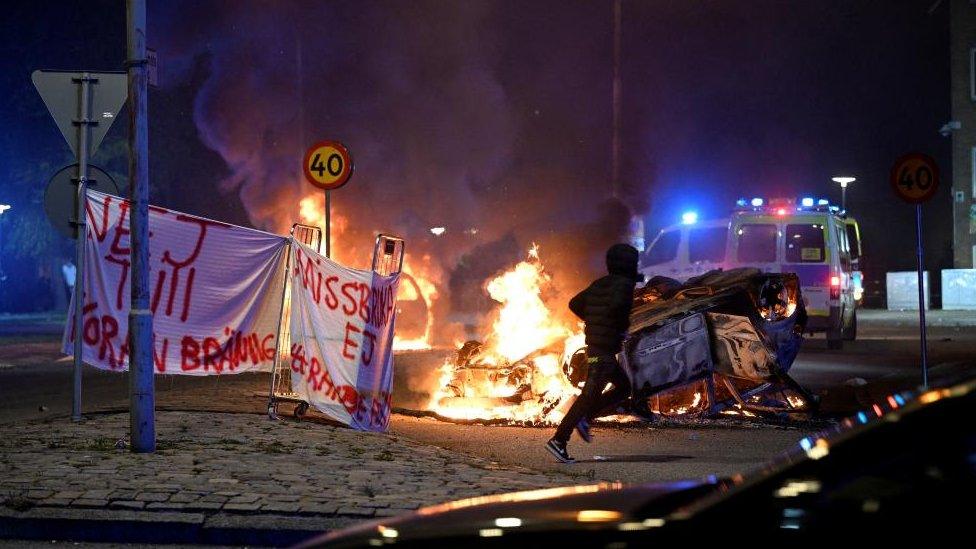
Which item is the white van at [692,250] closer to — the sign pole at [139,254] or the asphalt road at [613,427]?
the asphalt road at [613,427]

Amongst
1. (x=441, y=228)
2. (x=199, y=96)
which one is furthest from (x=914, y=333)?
(x=199, y=96)

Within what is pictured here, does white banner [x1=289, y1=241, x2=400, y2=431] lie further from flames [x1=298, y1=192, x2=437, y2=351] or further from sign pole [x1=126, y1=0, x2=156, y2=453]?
flames [x1=298, y1=192, x2=437, y2=351]

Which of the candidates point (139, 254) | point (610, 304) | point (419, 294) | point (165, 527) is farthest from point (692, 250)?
point (165, 527)

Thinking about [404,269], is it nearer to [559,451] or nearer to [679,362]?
[679,362]

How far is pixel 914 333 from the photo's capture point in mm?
24859

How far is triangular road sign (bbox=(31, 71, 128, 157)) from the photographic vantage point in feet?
30.6

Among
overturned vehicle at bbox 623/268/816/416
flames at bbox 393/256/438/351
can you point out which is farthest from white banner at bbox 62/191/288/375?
flames at bbox 393/256/438/351

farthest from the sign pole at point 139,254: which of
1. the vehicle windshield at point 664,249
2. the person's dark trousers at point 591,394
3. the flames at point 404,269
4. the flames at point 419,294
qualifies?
the flames at point 404,269

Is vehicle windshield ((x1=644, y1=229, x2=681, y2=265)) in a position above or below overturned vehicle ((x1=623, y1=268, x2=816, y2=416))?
above

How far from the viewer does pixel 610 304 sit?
28.2 ft

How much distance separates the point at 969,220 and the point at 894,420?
142 feet

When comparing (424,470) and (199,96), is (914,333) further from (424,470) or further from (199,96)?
(424,470)

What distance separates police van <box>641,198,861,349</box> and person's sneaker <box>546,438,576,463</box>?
10185mm

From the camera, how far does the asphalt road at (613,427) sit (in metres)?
8.52
